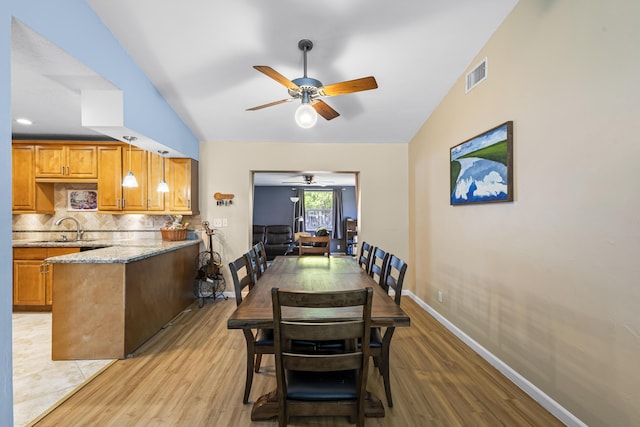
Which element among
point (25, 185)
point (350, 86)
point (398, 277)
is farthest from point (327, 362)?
point (25, 185)

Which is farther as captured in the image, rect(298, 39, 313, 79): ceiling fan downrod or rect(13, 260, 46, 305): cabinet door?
rect(13, 260, 46, 305): cabinet door

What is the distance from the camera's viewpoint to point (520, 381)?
7.25 feet

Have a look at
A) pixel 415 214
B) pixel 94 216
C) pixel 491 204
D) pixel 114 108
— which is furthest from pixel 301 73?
pixel 94 216

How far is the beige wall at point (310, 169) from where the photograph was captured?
4.47 meters

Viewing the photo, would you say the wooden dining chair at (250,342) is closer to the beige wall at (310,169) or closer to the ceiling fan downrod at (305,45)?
the ceiling fan downrod at (305,45)

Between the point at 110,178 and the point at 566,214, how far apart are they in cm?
488

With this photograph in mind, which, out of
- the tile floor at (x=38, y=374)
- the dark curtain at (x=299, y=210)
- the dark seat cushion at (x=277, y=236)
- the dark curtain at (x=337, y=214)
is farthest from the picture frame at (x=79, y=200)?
the dark curtain at (x=337, y=214)

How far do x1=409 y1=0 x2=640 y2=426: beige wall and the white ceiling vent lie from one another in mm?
67

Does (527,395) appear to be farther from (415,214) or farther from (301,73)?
(301,73)

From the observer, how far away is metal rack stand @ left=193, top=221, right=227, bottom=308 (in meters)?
4.18

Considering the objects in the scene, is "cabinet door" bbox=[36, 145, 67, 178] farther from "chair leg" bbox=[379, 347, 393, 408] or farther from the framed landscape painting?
the framed landscape painting

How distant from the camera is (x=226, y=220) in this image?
14.7 ft

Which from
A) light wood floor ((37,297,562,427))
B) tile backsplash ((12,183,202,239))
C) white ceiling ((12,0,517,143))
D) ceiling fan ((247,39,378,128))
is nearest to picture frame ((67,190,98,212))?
tile backsplash ((12,183,202,239))

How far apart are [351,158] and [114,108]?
304cm
